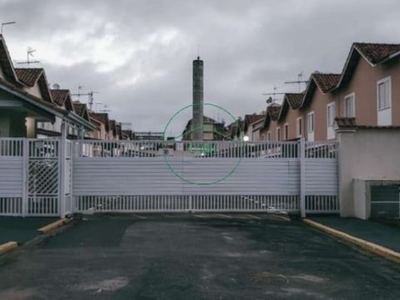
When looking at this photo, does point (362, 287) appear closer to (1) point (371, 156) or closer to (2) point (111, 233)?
(2) point (111, 233)

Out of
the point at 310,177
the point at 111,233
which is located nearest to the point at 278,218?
the point at 310,177

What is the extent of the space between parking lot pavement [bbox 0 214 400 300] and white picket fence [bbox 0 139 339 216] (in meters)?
3.05

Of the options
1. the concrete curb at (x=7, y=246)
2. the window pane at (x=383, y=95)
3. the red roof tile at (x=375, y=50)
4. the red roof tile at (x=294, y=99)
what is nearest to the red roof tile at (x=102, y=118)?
the red roof tile at (x=294, y=99)

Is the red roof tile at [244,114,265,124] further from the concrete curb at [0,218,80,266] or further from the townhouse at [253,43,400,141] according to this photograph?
the concrete curb at [0,218,80,266]

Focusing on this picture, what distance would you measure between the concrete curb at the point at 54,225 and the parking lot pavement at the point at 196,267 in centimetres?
47

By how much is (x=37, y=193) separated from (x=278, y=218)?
7.01 m

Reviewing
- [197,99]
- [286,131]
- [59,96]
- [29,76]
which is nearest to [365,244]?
[197,99]

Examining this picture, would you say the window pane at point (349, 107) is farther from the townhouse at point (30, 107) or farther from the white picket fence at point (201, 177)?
the townhouse at point (30, 107)

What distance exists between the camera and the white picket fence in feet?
50.2

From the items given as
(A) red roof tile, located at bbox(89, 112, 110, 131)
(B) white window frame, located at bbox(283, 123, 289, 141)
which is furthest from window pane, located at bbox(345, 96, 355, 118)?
(A) red roof tile, located at bbox(89, 112, 110, 131)

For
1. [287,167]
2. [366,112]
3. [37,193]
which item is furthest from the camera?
[366,112]

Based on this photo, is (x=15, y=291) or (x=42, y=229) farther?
(x=42, y=229)

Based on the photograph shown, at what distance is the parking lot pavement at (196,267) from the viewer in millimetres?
6430

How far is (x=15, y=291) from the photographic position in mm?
6418
